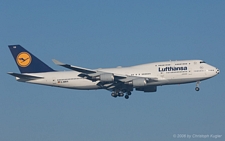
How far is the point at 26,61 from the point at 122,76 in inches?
700

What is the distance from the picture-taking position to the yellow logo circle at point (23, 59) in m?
79.0

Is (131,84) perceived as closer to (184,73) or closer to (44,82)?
(184,73)

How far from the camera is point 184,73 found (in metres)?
70.6

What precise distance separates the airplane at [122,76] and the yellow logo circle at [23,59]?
0.56 m

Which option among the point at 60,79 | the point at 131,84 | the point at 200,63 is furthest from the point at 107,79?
the point at 200,63

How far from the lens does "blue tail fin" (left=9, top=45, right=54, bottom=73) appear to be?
78062 millimetres

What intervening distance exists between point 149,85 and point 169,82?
2994 mm

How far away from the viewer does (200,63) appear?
235 feet

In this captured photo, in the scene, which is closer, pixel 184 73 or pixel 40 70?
pixel 184 73

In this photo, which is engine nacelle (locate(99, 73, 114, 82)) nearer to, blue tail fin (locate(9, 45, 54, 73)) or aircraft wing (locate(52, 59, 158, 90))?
aircraft wing (locate(52, 59, 158, 90))

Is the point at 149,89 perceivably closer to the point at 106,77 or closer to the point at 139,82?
the point at 139,82

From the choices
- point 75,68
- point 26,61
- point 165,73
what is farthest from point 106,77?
point 26,61

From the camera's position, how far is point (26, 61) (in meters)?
79.3

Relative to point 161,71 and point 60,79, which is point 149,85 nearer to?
point 161,71
